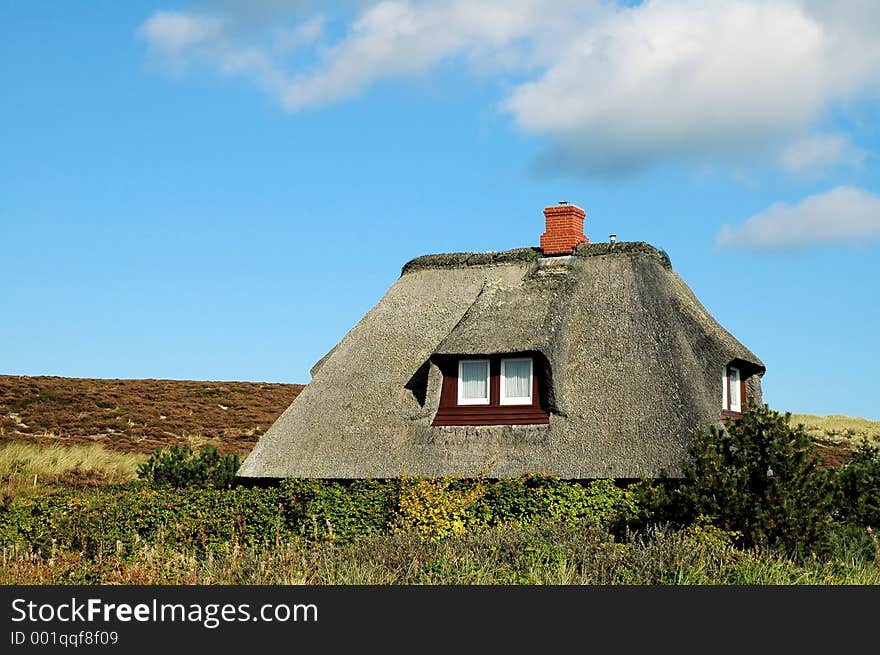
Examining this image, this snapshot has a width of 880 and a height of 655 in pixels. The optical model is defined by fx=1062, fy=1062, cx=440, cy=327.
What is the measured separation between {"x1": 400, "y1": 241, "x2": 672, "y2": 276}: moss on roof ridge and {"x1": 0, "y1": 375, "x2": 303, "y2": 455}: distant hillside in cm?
1479

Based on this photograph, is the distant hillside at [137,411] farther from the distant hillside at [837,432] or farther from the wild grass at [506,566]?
the distant hillside at [837,432]

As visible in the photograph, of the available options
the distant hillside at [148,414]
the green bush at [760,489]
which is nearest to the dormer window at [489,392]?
the green bush at [760,489]

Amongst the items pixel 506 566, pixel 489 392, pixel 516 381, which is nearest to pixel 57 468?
pixel 489 392

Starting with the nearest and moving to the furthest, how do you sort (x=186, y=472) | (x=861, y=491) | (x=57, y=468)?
(x=861, y=491) → (x=186, y=472) → (x=57, y=468)

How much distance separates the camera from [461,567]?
13492 mm

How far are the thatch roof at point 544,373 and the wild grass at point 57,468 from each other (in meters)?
9.76

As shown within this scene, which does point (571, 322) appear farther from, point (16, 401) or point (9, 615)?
point (16, 401)

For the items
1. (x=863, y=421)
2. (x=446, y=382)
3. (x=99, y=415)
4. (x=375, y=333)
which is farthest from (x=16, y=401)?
(x=863, y=421)

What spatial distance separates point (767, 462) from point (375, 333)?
43.6 feet

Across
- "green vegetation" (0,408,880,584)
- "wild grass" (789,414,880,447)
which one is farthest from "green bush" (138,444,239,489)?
"wild grass" (789,414,880,447)

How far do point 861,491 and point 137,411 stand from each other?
118 ft

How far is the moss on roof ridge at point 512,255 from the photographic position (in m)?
26.8

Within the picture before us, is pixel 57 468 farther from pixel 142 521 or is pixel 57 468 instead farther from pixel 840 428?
pixel 840 428

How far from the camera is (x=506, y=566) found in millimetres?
13922
